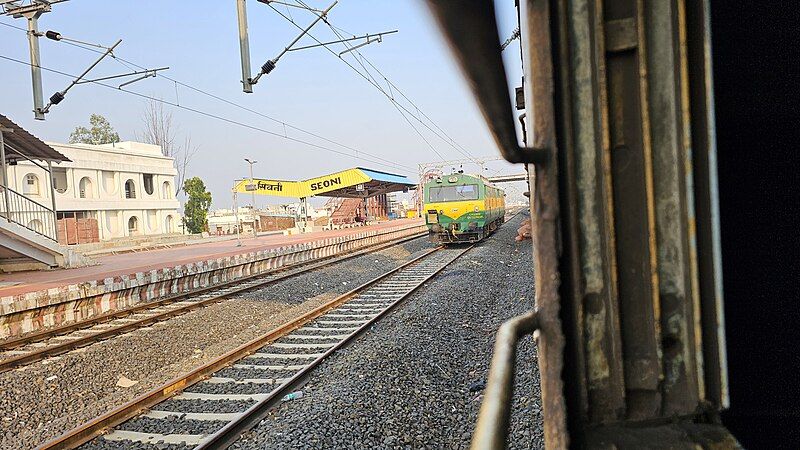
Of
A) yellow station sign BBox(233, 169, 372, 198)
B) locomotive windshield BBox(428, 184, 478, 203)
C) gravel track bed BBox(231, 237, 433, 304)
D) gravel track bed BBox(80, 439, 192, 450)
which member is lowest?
gravel track bed BBox(80, 439, 192, 450)

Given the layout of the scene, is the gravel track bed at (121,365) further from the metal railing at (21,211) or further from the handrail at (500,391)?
the metal railing at (21,211)

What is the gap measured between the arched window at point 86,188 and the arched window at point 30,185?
117 inches

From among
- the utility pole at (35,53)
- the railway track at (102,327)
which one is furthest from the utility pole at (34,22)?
the railway track at (102,327)

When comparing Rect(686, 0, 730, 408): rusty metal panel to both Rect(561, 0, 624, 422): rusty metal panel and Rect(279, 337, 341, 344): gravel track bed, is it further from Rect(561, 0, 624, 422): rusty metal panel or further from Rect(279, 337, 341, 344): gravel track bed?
Rect(279, 337, 341, 344): gravel track bed

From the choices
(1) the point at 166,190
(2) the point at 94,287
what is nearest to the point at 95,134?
(1) the point at 166,190

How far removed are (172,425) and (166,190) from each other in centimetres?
3926

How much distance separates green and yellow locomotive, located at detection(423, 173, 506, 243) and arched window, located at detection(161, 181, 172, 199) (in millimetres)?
27887

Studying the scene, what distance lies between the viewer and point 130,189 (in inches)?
1427

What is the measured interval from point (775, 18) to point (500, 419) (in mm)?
1622

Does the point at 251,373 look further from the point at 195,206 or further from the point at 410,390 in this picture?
the point at 195,206

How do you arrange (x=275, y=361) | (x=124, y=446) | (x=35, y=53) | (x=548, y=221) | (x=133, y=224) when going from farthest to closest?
(x=133, y=224)
(x=35, y=53)
(x=275, y=361)
(x=124, y=446)
(x=548, y=221)

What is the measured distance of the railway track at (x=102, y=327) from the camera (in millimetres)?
6699

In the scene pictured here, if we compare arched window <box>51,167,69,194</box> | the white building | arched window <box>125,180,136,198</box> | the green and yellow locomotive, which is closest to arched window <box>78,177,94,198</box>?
the white building

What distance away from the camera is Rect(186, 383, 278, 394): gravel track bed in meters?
5.18
